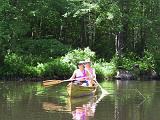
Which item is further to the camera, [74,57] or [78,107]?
[74,57]

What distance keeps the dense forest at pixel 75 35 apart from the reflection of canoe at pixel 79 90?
968cm

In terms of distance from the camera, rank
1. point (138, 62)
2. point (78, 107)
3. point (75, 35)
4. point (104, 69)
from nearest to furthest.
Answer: point (78, 107) < point (104, 69) < point (138, 62) < point (75, 35)

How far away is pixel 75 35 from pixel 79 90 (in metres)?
21.3

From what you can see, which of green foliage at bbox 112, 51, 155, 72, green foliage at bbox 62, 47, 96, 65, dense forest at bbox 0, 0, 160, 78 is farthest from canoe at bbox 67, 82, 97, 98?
green foliage at bbox 112, 51, 155, 72

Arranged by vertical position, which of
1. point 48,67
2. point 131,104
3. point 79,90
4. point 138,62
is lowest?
point 131,104

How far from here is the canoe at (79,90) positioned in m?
18.9

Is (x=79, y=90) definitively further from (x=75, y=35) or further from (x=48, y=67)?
(x=75, y=35)

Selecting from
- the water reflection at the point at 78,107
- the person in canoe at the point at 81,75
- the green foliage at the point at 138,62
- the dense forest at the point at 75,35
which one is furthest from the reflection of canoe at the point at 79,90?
the green foliage at the point at 138,62

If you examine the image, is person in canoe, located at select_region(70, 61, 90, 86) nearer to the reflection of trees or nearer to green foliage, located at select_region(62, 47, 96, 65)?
the reflection of trees

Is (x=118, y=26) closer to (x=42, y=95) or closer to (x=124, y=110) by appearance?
(x=42, y=95)

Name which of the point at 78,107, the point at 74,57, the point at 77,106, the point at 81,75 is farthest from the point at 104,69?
the point at 78,107

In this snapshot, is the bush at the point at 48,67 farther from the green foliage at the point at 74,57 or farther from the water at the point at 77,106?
the water at the point at 77,106

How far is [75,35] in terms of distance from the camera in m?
40.5

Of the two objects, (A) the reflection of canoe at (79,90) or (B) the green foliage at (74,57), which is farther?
(B) the green foliage at (74,57)
